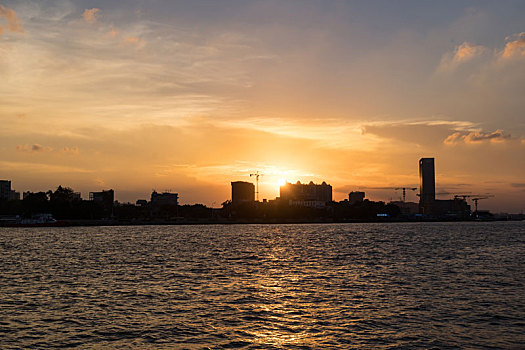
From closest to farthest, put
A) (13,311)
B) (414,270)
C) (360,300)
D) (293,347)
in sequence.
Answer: (293,347), (13,311), (360,300), (414,270)

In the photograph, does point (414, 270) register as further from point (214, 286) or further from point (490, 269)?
point (214, 286)

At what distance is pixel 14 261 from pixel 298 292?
63.6 metres

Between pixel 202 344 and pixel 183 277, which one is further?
pixel 183 277

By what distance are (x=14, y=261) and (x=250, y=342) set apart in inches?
2952

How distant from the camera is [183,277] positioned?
66688 millimetres

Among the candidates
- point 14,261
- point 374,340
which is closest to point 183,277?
point 374,340

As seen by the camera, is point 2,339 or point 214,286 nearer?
point 2,339

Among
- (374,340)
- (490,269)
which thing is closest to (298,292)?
(374,340)

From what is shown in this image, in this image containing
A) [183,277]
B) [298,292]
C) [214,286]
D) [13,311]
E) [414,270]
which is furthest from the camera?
[414,270]

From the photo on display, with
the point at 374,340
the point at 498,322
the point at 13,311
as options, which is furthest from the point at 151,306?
the point at 498,322

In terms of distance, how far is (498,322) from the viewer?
126ft

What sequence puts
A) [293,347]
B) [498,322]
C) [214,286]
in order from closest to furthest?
[293,347] < [498,322] < [214,286]

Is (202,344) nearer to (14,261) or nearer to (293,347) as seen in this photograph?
(293,347)

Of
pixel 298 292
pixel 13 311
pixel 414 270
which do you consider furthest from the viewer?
pixel 414 270
